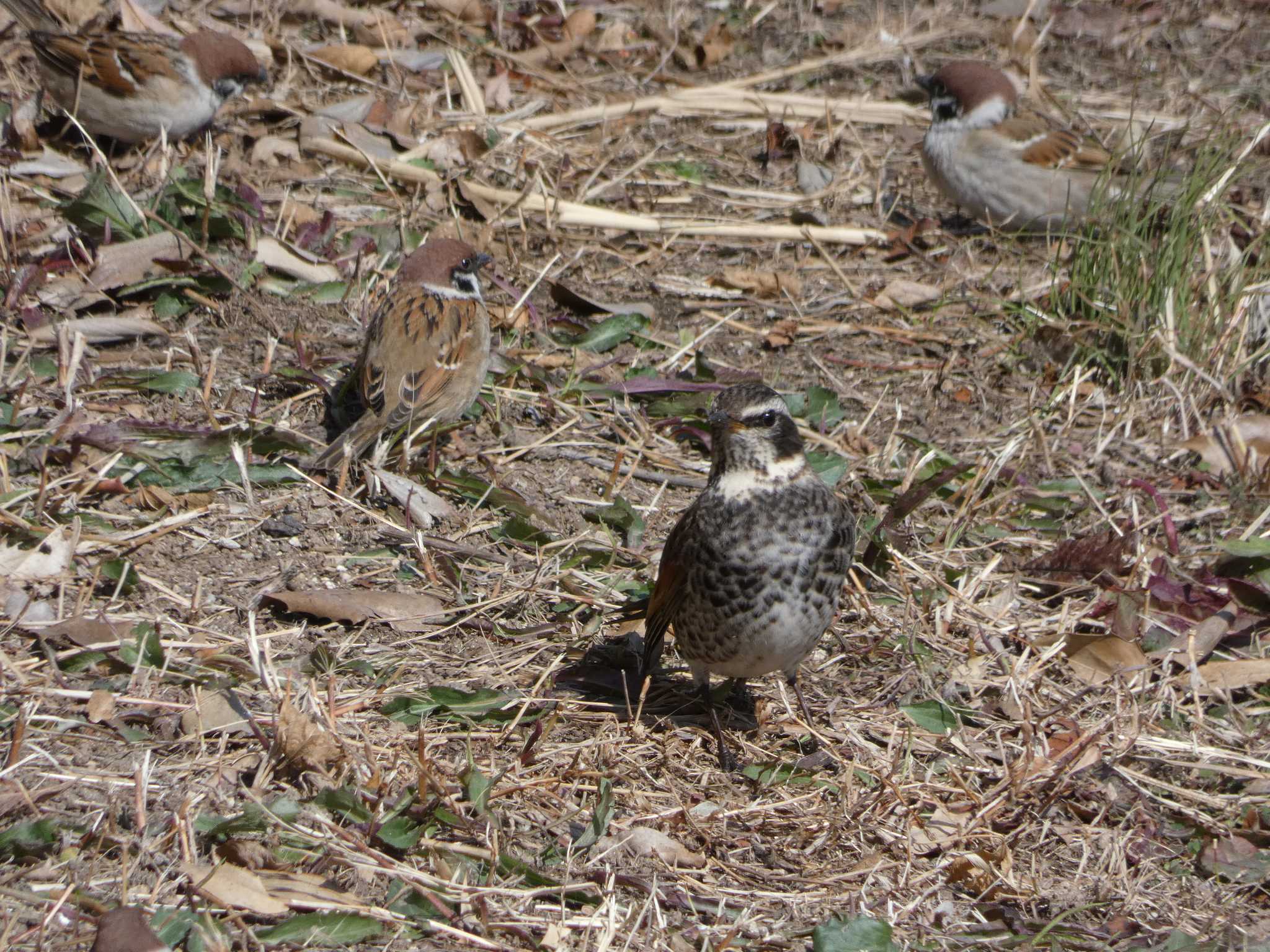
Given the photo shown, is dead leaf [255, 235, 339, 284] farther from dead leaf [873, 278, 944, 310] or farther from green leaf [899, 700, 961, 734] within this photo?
green leaf [899, 700, 961, 734]

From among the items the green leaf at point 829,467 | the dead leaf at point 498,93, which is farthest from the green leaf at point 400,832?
the dead leaf at point 498,93

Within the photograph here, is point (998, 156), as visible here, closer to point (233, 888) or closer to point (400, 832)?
point (400, 832)

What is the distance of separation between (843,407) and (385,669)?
2694mm

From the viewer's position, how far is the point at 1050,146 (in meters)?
8.20

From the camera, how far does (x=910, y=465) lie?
5.71 metres

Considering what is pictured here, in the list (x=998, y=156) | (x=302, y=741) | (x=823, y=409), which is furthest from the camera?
(x=998, y=156)

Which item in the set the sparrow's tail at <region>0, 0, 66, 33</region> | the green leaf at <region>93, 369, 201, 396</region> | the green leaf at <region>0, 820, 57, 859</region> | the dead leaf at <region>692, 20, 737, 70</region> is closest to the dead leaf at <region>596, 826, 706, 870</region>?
the green leaf at <region>0, 820, 57, 859</region>

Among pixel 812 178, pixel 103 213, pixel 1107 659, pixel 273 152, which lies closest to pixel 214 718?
pixel 1107 659

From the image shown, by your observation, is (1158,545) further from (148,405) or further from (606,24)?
(606,24)

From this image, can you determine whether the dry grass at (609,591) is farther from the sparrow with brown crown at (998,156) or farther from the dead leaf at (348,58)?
the sparrow with brown crown at (998,156)

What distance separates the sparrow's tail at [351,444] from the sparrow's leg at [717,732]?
1.67 meters

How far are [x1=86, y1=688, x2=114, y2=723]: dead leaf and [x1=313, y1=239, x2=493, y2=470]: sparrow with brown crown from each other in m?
1.48

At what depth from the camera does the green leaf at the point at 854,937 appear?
3.47 metres

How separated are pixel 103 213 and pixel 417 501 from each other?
2206 millimetres
